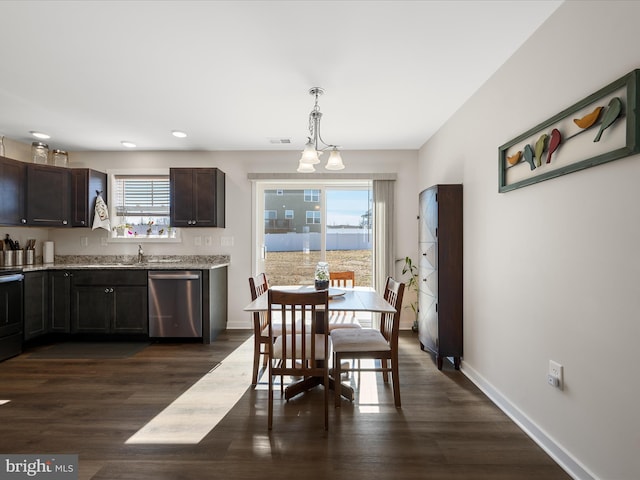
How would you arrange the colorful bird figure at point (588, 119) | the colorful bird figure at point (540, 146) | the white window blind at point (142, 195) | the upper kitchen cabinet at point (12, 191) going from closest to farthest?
the colorful bird figure at point (588, 119)
the colorful bird figure at point (540, 146)
the upper kitchen cabinet at point (12, 191)
the white window blind at point (142, 195)

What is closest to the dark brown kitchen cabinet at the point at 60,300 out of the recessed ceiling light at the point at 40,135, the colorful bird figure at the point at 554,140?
the recessed ceiling light at the point at 40,135

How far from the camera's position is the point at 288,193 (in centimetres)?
480

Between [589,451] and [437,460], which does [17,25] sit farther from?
[589,451]

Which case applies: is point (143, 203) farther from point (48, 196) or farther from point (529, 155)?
point (529, 155)

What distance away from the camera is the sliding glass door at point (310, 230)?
188 inches

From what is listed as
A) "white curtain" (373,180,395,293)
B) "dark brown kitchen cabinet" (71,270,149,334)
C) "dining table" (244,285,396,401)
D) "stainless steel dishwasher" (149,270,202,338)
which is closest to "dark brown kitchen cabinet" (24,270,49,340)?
"dark brown kitchen cabinet" (71,270,149,334)

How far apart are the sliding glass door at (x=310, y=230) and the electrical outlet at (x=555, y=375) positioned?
295cm

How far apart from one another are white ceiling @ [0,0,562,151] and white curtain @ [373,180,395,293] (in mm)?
959

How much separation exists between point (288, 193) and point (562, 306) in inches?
144

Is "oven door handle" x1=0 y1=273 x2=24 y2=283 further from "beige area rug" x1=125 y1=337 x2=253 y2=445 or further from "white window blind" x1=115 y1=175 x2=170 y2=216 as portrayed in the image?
"beige area rug" x1=125 y1=337 x2=253 y2=445

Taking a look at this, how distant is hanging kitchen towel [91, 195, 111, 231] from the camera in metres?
4.39

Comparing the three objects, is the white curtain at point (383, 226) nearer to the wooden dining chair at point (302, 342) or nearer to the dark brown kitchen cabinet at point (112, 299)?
the wooden dining chair at point (302, 342)

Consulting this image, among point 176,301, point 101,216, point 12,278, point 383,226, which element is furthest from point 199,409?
point 101,216

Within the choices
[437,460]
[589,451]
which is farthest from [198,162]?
[589,451]
